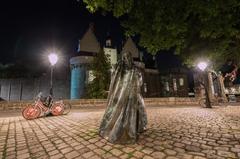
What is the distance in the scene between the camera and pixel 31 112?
24.1 ft

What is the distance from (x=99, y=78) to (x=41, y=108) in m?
12.7

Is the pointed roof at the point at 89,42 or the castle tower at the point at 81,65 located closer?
the castle tower at the point at 81,65

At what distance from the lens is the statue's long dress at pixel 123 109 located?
11.4 feet

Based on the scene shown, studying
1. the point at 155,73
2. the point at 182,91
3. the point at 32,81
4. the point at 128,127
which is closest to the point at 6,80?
the point at 32,81

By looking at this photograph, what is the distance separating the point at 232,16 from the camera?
5113 mm

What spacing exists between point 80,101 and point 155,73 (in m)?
32.3

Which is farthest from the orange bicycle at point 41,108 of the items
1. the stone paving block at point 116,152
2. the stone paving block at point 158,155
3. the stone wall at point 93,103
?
the stone paving block at point 158,155

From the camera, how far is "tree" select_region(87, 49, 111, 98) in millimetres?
19875

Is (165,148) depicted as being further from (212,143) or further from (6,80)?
(6,80)

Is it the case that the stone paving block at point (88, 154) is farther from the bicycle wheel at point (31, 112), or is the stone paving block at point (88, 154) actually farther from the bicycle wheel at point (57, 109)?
the bicycle wheel at point (57, 109)

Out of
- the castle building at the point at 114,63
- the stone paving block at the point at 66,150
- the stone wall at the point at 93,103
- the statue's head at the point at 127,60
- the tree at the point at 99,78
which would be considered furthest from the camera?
the castle building at the point at 114,63

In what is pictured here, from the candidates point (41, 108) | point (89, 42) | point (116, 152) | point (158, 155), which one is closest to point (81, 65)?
point (89, 42)

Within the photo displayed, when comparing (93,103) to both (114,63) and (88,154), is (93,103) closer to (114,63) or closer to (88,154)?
(88,154)

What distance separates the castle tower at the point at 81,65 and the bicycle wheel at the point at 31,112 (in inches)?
846
